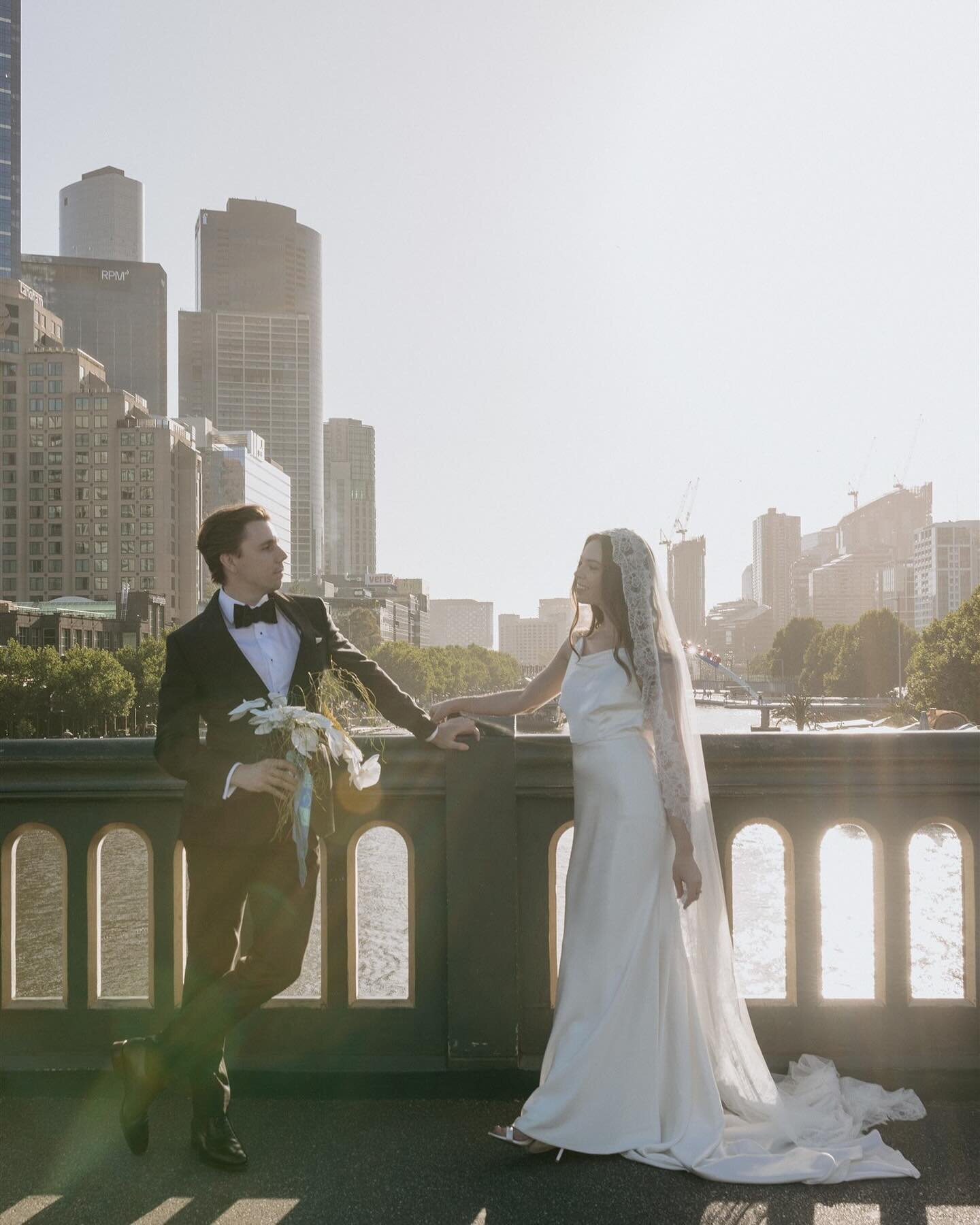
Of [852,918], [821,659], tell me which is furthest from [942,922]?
[821,659]

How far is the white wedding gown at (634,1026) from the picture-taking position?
3934 millimetres

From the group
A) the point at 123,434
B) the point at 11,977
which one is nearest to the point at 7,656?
the point at 123,434

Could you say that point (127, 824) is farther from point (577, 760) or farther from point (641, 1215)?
point (641, 1215)

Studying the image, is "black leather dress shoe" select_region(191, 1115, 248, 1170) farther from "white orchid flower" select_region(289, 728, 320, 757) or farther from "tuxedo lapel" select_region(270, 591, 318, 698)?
"tuxedo lapel" select_region(270, 591, 318, 698)

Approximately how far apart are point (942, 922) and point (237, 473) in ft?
469

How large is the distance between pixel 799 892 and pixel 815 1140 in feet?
3.39

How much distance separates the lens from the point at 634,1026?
13.4ft

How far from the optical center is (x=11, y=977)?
4.79 metres

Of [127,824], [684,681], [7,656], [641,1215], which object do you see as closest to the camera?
[641,1215]

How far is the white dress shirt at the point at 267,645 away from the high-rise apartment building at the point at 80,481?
427 ft

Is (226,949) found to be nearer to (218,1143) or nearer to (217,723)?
(218,1143)

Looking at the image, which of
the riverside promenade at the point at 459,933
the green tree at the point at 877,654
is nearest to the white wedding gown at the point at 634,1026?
the riverside promenade at the point at 459,933

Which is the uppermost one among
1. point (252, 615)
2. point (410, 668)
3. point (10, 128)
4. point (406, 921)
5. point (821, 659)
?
point (10, 128)

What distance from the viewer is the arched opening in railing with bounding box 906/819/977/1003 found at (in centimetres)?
477
